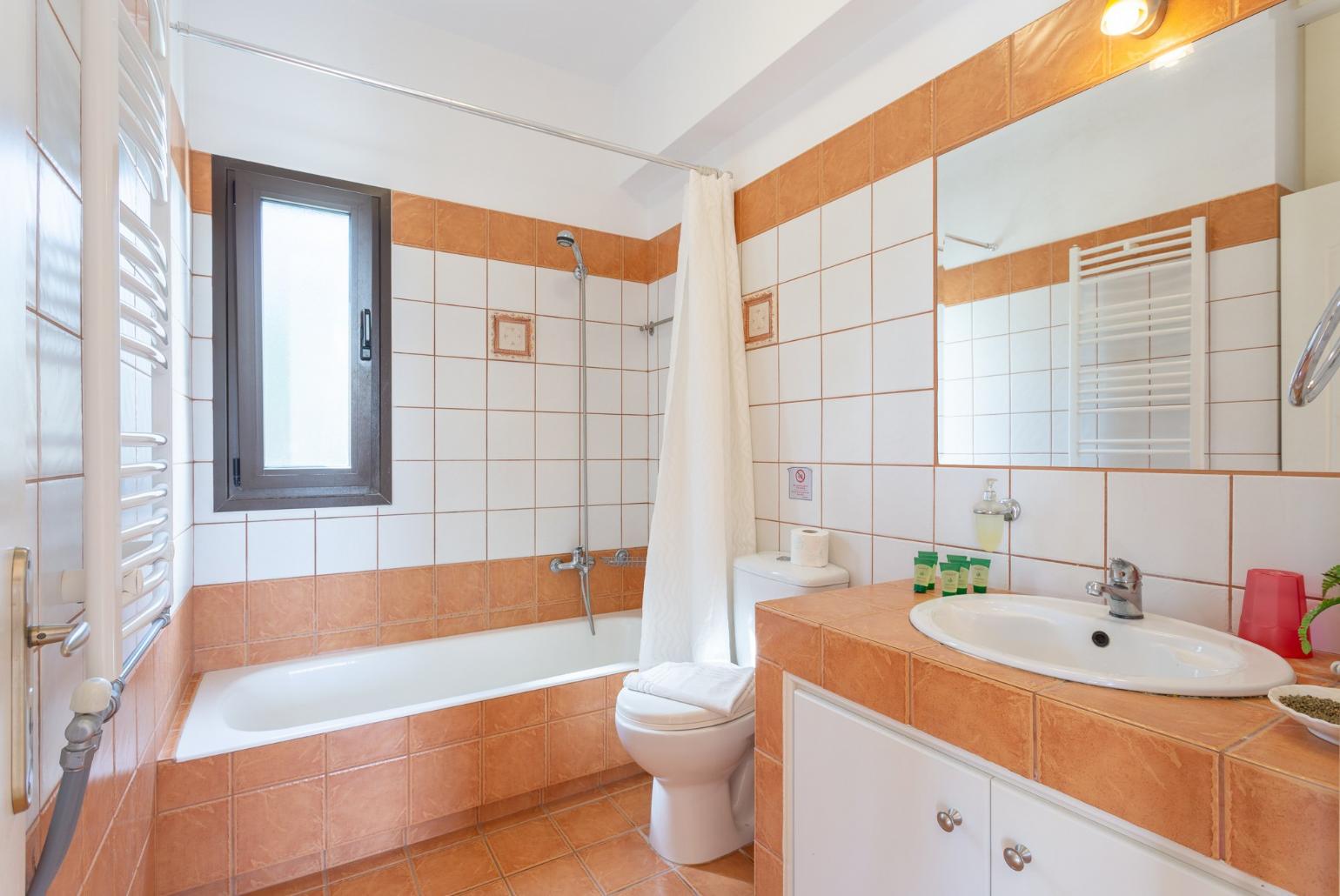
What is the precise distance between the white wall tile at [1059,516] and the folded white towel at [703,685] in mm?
791

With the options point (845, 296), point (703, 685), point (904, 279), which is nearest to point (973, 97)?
point (904, 279)

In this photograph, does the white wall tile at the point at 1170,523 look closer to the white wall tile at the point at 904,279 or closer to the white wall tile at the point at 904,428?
the white wall tile at the point at 904,428

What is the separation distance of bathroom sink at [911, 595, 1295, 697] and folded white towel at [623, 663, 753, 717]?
655 millimetres

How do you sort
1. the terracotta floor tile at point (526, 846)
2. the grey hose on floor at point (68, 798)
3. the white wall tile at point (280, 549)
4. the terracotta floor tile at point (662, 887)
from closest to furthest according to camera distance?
the grey hose on floor at point (68, 798)
the terracotta floor tile at point (662, 887)
the terracotta floor tile at point (526, 846)
the white wall tile at point (280, 549)

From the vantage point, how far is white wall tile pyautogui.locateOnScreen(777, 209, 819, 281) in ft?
6.41

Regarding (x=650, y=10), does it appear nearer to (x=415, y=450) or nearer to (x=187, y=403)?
(x=415, y=450)

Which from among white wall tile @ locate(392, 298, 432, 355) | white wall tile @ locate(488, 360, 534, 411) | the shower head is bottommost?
white wall tile @ locate(488, 360, 534, 411)

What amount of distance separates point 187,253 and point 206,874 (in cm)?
173

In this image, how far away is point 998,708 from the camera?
34.7 inches

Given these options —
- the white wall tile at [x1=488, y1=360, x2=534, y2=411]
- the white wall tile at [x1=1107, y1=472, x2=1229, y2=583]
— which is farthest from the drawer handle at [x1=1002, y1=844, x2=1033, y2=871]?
the white wall tile at [x1=488, y1=360, x2=534, y2=411]

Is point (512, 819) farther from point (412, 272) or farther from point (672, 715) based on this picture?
point (412, 272)

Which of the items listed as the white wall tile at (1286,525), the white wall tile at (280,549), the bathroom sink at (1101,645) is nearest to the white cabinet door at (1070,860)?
the bathroom sink at (1101,645)

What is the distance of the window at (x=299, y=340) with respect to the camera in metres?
2.02

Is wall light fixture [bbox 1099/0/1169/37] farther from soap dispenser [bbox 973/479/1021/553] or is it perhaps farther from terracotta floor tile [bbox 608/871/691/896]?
terracotta floor tile [bbox 608/871/691/896]
